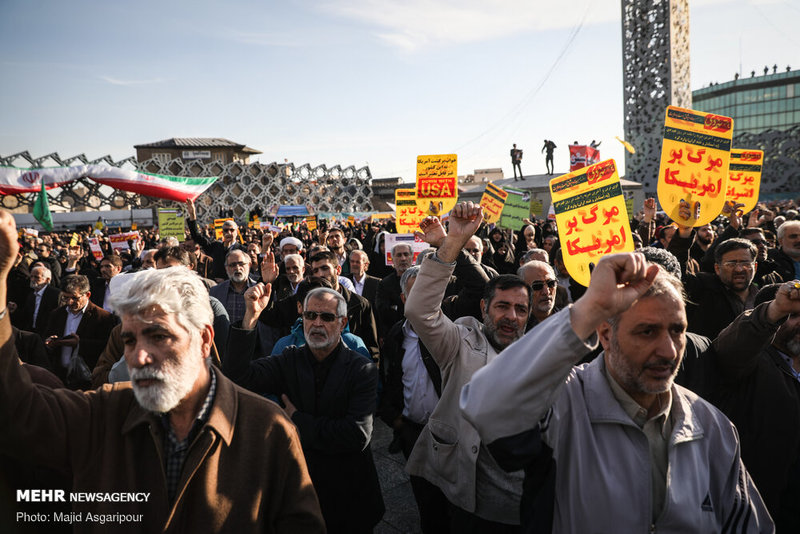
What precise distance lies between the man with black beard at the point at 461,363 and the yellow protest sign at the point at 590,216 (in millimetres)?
1101

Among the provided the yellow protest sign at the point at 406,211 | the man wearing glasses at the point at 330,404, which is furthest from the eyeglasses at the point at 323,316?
the yellow protest sign at the point at 406,211

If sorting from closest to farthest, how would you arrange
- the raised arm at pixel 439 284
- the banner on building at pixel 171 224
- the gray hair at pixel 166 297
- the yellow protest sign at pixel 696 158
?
the gray hair at pixel 166 297
the raised arm at pixel 439 284
the yellow protest sign at pixel 696 158
the banner on building at pixel 171 224

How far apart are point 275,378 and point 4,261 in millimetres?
1601

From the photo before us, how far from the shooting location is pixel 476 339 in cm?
264

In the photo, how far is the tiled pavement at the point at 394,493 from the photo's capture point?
11.4ft

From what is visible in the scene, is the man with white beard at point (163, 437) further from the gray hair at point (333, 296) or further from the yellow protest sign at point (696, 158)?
the yellow protest sign at point (696, 158)

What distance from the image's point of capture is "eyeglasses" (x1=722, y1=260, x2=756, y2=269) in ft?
11.6

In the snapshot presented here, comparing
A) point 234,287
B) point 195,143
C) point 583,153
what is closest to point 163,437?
point 234,287

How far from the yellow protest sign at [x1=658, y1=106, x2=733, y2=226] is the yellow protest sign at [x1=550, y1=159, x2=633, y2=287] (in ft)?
4.11

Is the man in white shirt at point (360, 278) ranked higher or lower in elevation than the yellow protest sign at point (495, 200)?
lower

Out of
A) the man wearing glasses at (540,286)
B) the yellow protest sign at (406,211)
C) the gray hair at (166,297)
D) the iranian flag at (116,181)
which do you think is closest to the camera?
the gray hair at (166,297)

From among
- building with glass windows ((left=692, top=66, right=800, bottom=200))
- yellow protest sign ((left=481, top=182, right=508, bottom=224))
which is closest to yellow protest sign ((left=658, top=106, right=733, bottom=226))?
yellow protest sign ((left=481, top=182, right=508, bottom=224))

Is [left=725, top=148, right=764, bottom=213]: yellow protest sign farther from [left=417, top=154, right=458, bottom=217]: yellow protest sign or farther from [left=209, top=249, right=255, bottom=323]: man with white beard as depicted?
[left=209, top=249, right=255, bottom=323]: man with white beard

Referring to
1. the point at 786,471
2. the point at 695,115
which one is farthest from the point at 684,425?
the point at 695,115
